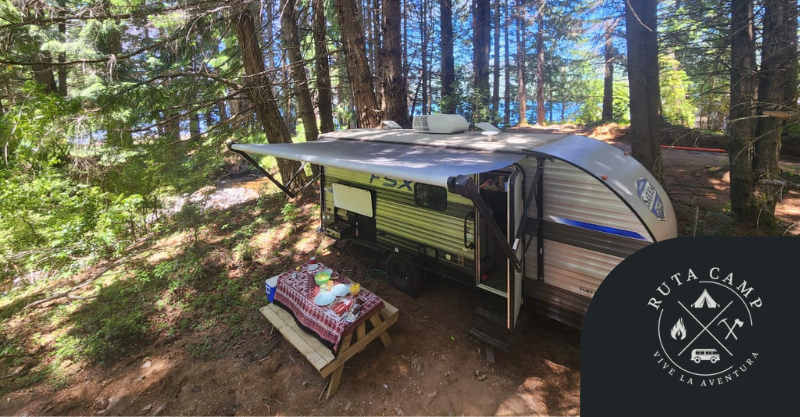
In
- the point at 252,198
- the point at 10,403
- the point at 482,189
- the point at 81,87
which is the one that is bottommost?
the point at 10,403

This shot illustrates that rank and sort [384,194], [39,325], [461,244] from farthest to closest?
1. [39,325]
2. [384,194]
3. [461,244]

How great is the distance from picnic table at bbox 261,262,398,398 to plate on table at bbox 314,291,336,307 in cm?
5

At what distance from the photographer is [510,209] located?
364 cm

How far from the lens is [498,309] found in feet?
14.0

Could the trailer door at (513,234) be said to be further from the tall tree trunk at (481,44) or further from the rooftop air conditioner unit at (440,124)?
the tall tree trunk at (481,44)

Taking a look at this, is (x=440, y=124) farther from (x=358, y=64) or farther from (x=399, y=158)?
(x=358, y=64)

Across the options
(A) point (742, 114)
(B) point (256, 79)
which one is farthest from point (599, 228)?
(B) point (256, 79)

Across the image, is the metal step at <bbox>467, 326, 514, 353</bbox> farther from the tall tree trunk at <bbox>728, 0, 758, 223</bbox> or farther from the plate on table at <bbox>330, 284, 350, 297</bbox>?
the tall tree trunk at <bbox>728, 0, 758, 223</bbox>

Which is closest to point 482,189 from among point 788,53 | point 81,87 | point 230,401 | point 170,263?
point 230,401

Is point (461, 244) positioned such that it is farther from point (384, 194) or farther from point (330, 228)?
point (330, 228)

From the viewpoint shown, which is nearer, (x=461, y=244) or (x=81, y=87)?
(x=461, y=244)

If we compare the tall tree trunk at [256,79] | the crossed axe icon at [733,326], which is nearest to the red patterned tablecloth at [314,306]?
the crossed axe icon at [733,326]

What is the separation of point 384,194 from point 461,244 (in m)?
1.50

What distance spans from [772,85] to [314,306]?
7.86 meters
